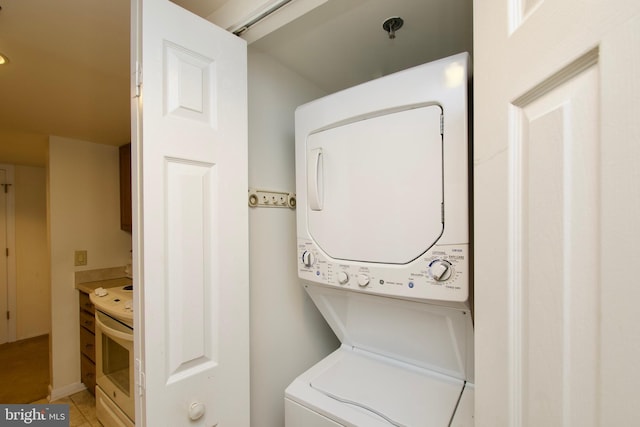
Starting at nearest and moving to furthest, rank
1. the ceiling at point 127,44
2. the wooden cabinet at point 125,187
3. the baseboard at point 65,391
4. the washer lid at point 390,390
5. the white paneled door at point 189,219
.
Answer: the white paneled door at point 189,219 → the washer lid at point 390,390 → the ceiling at point 127,44 → the baseboard at point 65,391 → the wooden cabinet at point 125,187

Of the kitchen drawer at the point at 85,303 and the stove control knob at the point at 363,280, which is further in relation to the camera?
the kitchen drawer at the point at 85,303

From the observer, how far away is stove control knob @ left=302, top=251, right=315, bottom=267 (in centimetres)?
128

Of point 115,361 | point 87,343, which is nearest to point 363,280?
point 115,361

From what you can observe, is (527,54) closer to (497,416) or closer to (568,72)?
(568,72)

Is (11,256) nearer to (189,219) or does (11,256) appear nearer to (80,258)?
(80,258)

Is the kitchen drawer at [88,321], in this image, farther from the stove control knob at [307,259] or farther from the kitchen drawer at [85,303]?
the stove control knob at [307,259]

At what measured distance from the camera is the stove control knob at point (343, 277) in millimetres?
1153

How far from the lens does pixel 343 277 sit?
1157 millimetres

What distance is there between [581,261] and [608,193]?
10 centimetres

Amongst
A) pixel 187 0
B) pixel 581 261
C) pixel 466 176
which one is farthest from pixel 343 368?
pixel 187 0

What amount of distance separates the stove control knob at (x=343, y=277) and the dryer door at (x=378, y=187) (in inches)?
2.8

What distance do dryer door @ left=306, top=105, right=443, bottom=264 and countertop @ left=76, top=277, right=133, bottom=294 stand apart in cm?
263

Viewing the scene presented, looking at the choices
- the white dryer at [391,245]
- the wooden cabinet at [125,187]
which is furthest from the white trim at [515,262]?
the wooden cabinet at [125,187]

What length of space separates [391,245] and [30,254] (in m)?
5.42
